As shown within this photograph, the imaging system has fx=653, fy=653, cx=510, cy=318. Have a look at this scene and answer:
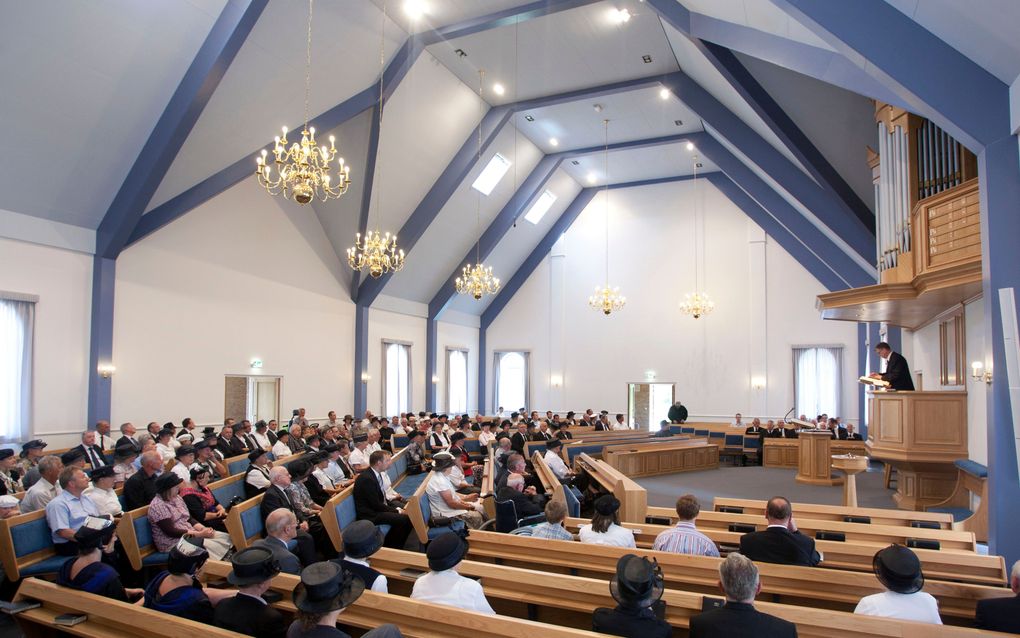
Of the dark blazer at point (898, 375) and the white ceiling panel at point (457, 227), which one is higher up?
the white ceiling panel at point (457, 227)

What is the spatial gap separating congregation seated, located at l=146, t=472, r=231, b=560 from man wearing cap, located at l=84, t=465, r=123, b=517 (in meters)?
0.44

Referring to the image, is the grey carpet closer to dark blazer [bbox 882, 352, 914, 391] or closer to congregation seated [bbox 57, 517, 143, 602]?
dark blazer [bbox 882, 352, 914, 391]

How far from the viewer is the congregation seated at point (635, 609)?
2.47m

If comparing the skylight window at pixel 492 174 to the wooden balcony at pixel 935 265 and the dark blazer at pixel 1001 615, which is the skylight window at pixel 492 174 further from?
the dark blazer at pixel 1001 615

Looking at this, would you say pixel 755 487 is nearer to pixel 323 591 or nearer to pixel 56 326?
pixel 323 591

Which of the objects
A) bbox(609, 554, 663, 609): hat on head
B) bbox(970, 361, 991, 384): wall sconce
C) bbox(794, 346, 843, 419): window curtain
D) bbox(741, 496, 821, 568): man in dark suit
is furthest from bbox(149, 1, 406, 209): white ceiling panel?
bbox(794, 346, 843, 419): window curtain

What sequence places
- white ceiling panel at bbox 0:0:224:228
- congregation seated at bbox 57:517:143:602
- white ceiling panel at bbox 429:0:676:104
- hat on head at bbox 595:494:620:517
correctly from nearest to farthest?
congregation seated at bbox 57:517:143:602 < hat on head at bbox 595:494:620:517 < white ceiling panel at bbox 0:0:224:228 < white ceiling panel at bbox 429:0:676:104

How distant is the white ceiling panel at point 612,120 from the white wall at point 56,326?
29.3 feet

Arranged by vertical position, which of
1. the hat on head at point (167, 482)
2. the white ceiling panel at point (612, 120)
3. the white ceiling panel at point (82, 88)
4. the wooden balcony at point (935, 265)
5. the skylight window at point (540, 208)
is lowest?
the hat on head at point (167, 482)

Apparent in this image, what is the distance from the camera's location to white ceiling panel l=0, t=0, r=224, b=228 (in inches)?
277

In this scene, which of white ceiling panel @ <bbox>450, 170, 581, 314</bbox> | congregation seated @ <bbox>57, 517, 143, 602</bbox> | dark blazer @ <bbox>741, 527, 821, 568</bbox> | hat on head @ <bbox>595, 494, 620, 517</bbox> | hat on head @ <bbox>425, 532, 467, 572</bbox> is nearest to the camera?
hat on head @ <bbox>425, 532, 467, 572</bbox>

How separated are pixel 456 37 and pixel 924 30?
7.71m

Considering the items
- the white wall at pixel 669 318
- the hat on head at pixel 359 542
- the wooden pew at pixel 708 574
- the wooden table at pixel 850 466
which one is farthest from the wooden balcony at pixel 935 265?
the white wall at pixel 669 318

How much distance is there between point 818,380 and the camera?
16.0 metres
